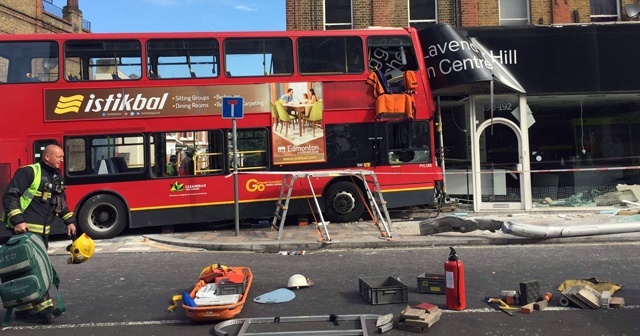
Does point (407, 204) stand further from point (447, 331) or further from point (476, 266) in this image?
point (447, 331)

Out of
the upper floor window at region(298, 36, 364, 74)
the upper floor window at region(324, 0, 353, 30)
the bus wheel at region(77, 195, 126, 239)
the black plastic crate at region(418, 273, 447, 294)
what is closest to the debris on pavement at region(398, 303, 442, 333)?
the black plastic crate at region(418, 273, 447, 294)

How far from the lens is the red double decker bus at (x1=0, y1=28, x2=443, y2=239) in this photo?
397 inches

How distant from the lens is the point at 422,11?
14586 millimetres

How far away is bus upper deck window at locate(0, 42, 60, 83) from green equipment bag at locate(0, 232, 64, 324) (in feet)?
21.5

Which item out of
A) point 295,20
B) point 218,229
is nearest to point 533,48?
point 295,20

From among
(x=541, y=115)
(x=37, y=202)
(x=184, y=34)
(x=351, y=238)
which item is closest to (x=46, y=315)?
(x=37, y=202)

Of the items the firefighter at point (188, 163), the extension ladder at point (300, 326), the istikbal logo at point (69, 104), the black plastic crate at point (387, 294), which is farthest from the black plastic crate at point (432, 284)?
the istikbal logo at point (69, 104)

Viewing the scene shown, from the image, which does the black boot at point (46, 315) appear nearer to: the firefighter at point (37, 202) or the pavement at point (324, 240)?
the firefighter at point (37, 202)

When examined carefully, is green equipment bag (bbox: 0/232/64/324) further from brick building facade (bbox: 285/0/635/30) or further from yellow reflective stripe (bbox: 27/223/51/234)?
brick building facade (bbox: 285/0/635/30)

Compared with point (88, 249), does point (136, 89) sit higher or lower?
higher

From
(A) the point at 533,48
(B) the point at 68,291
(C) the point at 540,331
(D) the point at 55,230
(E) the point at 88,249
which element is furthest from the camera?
(A) the point at 533,48

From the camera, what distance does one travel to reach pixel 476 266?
23.1ft

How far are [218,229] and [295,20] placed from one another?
687 cm

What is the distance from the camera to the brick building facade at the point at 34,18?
1096 inches
